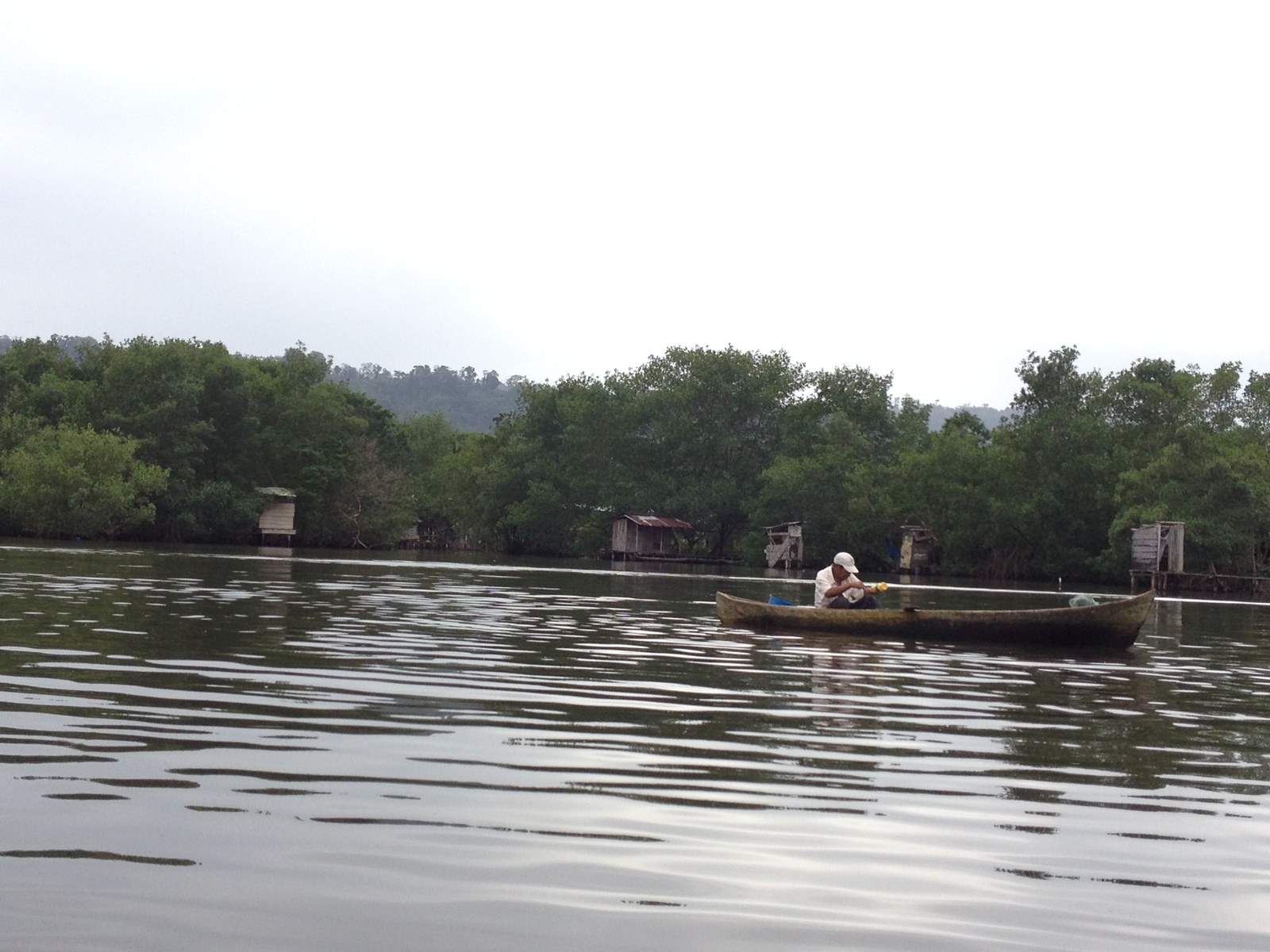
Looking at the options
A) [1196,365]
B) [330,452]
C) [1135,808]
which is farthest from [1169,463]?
[1135,808]

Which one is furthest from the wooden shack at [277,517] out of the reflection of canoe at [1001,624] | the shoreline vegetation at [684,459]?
the reflection of canoe at [1001,624]

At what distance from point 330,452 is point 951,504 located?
36263 millimetres

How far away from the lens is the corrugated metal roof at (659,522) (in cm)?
7638

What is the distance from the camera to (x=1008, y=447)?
6431 cm

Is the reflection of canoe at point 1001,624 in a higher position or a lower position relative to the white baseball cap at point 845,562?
lower

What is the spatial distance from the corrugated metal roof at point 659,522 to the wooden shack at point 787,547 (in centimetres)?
723

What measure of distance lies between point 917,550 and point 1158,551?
729 inches

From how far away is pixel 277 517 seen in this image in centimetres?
7369

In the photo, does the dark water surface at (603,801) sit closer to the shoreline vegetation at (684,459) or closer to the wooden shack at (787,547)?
the shoreline vegetation at (684,459)

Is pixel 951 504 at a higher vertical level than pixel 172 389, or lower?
lower

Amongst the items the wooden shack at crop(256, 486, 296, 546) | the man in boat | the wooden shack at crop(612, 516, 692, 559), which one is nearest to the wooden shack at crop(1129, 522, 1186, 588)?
the wooden shack at crop(612, 516, 692, 559)

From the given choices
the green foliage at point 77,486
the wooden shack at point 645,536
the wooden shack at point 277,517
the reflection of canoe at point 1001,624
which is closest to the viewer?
the reflection of canoe at point 1001,624

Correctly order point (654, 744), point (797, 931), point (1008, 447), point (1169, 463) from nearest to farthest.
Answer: point (797, 931) < point (654, 744) < point (1169, 463) < point (1008, 447)

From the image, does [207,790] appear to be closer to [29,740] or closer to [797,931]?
[29,740]
